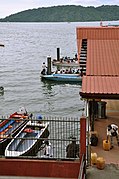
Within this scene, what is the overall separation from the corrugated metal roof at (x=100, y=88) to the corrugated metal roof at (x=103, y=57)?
1.56 m

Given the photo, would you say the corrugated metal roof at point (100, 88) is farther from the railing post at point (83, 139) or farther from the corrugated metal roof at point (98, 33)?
the corrugated metal roof at point (98, 33)

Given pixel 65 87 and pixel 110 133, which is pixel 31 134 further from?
pixel 65 87

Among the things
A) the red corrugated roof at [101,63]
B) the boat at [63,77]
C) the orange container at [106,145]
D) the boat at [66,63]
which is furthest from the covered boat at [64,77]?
the orange container at [106,145]

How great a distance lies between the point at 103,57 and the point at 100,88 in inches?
219

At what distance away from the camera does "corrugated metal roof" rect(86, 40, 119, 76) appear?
17.2 metres

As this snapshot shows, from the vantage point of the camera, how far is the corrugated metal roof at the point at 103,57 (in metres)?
17.2

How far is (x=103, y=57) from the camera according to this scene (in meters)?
19.4

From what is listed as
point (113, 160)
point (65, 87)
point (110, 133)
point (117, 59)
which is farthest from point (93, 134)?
point (65, 87)

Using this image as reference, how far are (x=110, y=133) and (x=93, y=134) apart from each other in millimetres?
662

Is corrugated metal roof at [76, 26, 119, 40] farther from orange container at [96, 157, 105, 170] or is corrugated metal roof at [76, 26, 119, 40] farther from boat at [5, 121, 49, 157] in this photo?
orange container at [96, 157, 105, 170]

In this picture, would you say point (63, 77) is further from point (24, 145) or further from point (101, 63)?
point (101, 63)

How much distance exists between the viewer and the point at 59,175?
1207cm

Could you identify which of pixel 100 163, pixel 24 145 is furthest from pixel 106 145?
pixel 24 145

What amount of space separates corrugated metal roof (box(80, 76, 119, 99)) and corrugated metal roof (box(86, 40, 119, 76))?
1562 millimetres
